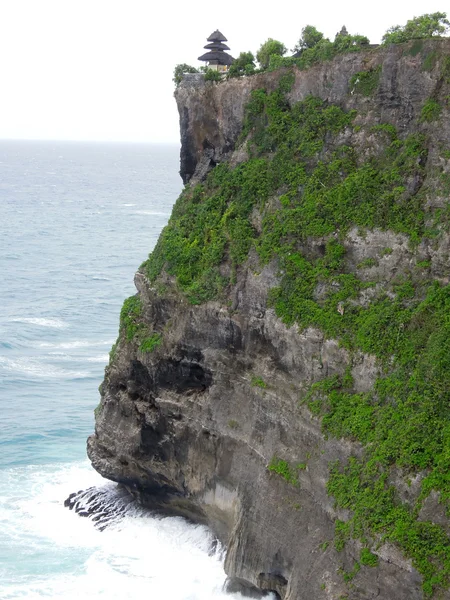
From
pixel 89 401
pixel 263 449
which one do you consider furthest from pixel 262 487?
pixel 89 401

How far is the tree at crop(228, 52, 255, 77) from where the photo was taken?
1351 inches

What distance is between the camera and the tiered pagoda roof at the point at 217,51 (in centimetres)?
3712

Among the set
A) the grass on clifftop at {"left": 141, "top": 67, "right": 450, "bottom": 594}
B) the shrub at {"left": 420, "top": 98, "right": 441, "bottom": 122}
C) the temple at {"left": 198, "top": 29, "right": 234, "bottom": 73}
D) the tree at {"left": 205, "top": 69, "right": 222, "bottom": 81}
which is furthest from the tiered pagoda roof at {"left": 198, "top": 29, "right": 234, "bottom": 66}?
the shrub at {"left": 420, "top": 98, "right": 441, "bottom": 122}

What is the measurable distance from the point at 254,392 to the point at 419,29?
13.4 m

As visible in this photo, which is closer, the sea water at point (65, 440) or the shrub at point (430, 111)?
the shrub at point (430, 111)

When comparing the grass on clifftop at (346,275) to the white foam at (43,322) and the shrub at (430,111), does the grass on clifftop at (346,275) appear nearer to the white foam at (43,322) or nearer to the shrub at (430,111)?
the shrub at (430,111)

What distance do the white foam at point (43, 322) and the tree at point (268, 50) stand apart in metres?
32.1

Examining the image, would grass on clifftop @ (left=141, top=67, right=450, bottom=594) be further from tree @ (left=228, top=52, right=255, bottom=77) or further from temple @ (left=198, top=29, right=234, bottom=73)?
temple @ (left=198, top=29, right=234, bottom=73)

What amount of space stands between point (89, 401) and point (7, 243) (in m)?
50.6

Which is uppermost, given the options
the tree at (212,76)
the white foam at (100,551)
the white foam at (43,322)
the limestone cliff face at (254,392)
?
the tree at (212,76)

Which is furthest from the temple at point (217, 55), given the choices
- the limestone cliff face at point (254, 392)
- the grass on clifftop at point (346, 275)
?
the grass on clifftop at point (346, 275)

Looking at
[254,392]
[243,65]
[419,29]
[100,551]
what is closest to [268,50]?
[243,65]

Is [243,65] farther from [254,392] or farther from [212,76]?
[254,392]

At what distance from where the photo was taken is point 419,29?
96.3 feet
